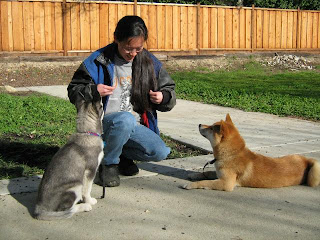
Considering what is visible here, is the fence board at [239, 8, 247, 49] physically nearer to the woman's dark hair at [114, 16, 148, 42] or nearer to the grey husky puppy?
the woman's dark hair at [114, 16, 148, 42]

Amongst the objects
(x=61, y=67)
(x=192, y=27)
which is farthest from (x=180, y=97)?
(x=192, y=27)

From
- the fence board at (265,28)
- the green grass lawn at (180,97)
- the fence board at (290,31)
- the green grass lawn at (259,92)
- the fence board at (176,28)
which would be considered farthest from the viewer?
the fence board at (290,31)

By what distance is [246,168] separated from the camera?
453cm

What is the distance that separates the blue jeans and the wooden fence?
1176 cm

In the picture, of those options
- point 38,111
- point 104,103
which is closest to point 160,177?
point 104,103

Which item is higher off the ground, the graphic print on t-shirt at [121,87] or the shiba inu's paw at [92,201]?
the graphic print on t-shirt at [121,87]

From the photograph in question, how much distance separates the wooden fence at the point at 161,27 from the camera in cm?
1560

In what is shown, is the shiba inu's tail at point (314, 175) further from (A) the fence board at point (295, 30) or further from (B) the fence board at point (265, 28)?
(A) the fence board at point (295, 30)

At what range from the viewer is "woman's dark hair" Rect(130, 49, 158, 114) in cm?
472

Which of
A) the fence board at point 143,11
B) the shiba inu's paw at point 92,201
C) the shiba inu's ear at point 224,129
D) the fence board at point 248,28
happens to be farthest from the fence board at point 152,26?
the shiba inu's paw at point 92,201

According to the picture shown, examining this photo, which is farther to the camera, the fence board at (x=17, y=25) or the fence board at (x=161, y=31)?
the fence board at (x=161, y=31)

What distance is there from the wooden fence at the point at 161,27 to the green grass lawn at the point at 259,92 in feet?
9.11

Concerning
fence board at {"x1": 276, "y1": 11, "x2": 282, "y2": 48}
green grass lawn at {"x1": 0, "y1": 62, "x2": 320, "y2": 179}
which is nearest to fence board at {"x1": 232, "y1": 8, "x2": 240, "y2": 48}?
fence board at {"x1": 276, "y1": 11, "x2": 282, "y2": 48}

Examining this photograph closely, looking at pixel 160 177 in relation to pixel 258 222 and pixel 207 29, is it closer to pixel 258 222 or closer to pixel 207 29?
pixel 258 222
